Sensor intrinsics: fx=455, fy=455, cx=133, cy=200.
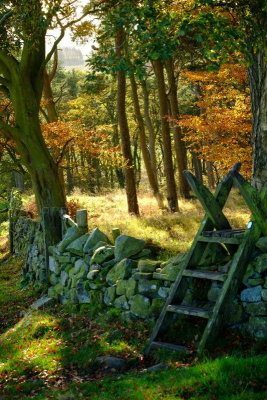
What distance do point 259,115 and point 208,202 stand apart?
108 inches

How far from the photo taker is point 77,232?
10875 mm

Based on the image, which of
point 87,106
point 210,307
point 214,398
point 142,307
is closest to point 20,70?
point 142,307

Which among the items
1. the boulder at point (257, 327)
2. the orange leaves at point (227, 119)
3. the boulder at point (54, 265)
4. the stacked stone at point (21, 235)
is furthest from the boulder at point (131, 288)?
the orange leaves at point (227, 119)

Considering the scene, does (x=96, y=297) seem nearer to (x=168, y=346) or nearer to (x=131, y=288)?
(x=131, y=288)

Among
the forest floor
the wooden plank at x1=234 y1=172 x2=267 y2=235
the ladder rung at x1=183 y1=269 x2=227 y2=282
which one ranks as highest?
the wooden plank at x1=234 y1=172 x2=267 y2=235

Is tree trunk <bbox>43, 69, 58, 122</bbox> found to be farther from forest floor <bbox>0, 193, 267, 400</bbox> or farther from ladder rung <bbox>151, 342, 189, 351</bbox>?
ladder rung <bbox>151, 342, 189, 351</bbox>

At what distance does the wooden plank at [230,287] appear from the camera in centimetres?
605

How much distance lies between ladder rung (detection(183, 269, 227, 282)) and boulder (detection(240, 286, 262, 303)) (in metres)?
0.41

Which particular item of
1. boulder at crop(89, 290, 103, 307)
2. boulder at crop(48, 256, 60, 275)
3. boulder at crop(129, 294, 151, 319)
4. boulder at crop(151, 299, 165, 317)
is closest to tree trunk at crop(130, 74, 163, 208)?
boulder at crop(48, 256, 60, 275)

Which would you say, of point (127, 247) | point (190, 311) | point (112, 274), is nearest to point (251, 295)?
point (190, 311)

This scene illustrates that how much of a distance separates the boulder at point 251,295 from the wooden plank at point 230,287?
154mm

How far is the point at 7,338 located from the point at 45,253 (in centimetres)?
343

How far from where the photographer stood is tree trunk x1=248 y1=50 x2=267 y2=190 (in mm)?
8562

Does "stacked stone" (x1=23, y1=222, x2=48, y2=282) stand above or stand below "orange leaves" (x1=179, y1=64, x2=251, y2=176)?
below
